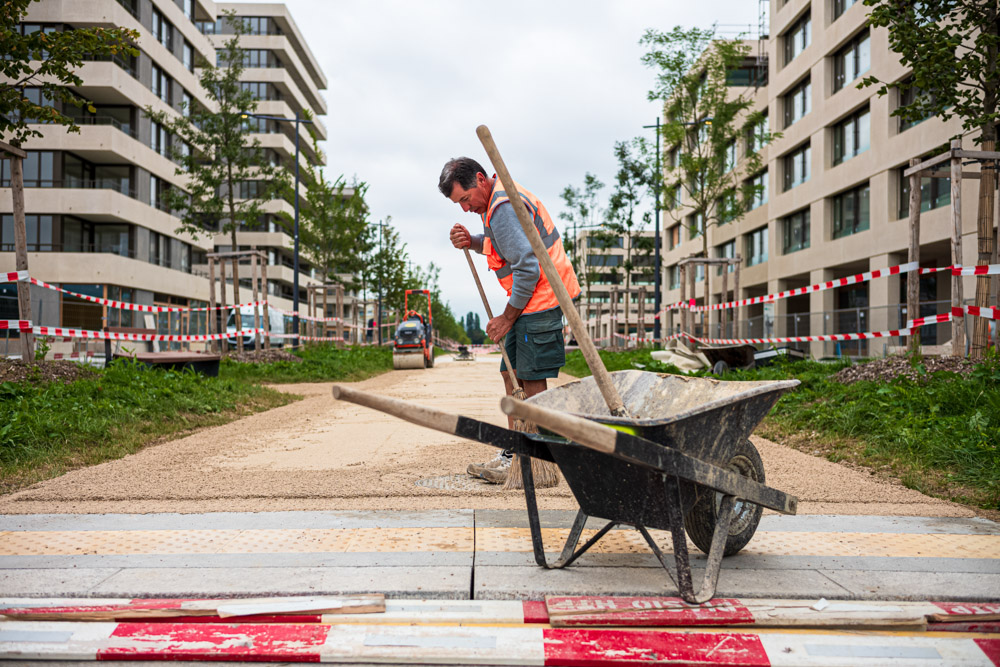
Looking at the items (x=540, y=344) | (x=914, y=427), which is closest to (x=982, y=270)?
(x=914, y=427)

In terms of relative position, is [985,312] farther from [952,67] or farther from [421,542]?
[421,542]

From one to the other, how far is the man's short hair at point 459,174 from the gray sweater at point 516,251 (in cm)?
32

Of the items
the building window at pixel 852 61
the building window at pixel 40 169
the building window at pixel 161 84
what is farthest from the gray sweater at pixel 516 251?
the building window at pixel 161 84

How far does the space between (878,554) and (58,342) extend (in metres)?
29.6

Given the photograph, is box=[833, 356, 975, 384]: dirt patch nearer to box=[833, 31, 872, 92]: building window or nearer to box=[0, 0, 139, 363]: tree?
box=[0, 0, 139, 363]: tree

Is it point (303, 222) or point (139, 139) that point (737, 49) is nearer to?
point (303, 222)

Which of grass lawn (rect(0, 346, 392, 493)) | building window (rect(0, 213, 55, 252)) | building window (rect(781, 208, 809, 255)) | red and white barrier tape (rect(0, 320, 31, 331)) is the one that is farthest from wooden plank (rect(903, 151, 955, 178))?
building window (rect(0, 213, 55, 252))

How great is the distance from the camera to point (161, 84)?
37250 mm

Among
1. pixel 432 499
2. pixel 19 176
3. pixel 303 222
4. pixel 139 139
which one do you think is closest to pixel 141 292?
pixel 139 139

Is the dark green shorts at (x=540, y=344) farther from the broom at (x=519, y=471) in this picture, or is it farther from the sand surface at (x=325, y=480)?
the sand surface at (x=325, y=480)

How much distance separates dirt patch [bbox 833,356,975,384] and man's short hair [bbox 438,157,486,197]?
538cm

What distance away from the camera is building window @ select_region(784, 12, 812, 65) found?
28.1 metres

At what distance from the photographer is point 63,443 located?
5809 mm

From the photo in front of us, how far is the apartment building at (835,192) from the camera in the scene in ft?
62.6
